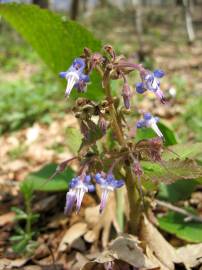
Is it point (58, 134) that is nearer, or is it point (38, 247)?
point (38, 247)

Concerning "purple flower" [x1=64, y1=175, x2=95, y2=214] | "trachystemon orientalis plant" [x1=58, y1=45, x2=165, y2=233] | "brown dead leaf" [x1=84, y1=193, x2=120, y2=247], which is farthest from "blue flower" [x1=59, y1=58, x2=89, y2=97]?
"brown dead leaf" [x1=84, y1=193, x2=120, y2=247]

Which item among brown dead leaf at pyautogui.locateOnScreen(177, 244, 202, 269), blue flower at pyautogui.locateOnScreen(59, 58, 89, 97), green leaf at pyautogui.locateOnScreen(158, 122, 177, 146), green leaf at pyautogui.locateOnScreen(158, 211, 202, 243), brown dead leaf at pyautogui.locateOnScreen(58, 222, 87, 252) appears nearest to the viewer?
blue flower at pyautogui.locateOnScreen(59, 58, 89, 97)

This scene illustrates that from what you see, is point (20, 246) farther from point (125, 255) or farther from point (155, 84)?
point (155, 84)

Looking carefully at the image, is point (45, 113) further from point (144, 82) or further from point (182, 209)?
point (144, 82)

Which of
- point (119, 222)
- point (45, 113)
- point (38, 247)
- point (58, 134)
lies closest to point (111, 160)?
point (119, 222)

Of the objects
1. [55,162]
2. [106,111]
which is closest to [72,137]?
[106,111]

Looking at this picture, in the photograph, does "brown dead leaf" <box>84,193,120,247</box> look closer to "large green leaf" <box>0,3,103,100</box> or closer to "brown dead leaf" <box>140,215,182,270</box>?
"brown dead leaf" <box>140,215,182,270</box>

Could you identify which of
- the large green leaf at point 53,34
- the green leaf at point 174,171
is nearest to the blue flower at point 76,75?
the green leaf at point 174,171
